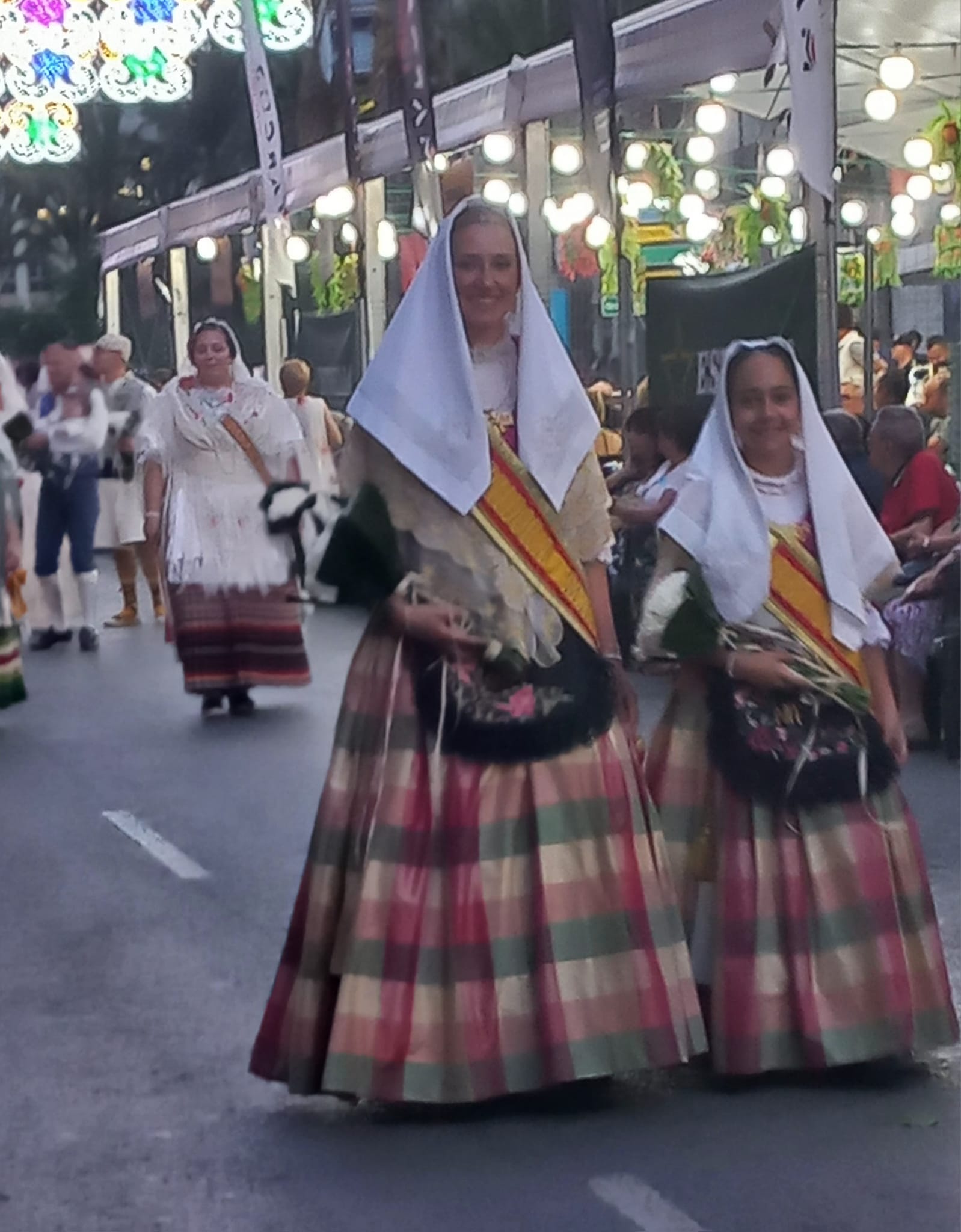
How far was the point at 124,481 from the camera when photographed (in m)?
4.56

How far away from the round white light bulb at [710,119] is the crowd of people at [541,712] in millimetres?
6253

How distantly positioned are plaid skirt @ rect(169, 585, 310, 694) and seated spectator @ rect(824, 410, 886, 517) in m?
1.27

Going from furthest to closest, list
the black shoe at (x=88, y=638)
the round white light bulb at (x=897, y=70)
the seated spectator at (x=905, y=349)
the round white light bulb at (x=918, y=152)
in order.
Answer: the round white light bulb at (x=918, y=152) → the seated spectator at (x=905, y=349) → the round white light bulb at (x=897, y=70) → the black shoe at (x=88, y=638)

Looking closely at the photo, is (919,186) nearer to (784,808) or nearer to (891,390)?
(891,390)

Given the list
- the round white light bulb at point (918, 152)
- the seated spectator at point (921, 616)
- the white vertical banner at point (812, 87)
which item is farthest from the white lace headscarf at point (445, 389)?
the round white light bulb at point (918, 152)

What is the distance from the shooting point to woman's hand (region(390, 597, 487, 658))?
158 inches

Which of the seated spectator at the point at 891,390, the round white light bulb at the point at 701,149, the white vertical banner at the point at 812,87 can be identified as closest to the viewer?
the white vertical banner at the point at 812,87

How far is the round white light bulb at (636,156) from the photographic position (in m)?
5.69

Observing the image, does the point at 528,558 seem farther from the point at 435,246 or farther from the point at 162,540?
the point at 162,540

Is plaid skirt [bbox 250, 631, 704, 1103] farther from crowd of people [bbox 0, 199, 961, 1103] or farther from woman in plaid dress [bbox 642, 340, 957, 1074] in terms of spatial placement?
woman in plaid dress [bbox 642, 340, 957, 1074]

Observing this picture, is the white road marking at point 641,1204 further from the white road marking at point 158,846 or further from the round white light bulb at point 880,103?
the round white light bulb at point 880,103

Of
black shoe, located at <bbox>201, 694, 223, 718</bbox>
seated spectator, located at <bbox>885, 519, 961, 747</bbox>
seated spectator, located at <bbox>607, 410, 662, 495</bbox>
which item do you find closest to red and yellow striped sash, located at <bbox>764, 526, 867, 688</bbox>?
seated spectator, located at <bbox>607, 410, 662, 495</bbox>

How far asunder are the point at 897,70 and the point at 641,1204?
8.33m

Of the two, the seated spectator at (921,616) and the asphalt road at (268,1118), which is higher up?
the seated spectator at (921,616)
